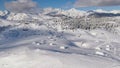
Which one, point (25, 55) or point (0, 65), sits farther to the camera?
point (25, 55)

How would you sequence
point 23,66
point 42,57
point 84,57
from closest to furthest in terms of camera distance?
point 23,66 → point 42,57 → point 84,57

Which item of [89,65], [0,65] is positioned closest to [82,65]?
[89,65]

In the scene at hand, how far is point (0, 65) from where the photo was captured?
942 inches

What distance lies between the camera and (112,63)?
25.7 metres

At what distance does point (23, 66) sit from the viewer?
2350cm

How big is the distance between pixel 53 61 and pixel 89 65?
3.21 m

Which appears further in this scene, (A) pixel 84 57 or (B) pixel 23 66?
(A) pixel 84 57

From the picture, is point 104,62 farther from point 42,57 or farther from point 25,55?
point 25,55

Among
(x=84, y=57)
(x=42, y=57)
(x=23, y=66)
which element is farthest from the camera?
(x=84, y=57)

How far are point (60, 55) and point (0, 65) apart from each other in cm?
588

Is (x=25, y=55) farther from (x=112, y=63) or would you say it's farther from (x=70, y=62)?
(x=112, y=63)

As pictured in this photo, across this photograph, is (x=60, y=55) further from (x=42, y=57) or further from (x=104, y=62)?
(x=104, y=62)

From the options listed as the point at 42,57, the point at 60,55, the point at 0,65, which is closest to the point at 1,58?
the point at 0,65

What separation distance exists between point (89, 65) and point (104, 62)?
2016 mm
